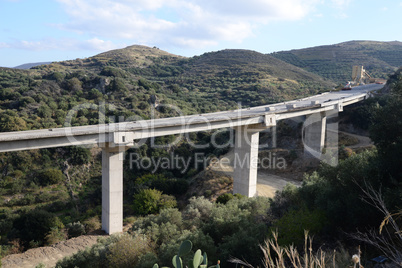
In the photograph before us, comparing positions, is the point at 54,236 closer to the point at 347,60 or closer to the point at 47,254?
the point at 47,254

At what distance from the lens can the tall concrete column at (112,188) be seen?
19.8 metres

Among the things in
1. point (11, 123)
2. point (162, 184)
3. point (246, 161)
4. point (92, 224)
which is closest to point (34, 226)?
point (92, 224)

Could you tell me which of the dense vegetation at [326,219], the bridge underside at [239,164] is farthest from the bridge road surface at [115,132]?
the dense vegetation at [326,219]

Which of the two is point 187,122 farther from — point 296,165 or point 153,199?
point 296,165

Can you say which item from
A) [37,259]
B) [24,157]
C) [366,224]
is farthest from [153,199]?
[366,224]

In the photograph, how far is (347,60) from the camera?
98.9 m

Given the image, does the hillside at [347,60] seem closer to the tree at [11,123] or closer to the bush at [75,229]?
the tree at [11,123]

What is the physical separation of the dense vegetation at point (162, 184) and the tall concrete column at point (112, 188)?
212 centimetres

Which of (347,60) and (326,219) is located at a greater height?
(347,60)

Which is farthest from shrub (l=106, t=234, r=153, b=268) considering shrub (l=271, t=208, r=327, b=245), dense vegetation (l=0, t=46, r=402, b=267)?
shrub (l=271, t=208, r=327, b=245)

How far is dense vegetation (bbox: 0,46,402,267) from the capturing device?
36.7 feet

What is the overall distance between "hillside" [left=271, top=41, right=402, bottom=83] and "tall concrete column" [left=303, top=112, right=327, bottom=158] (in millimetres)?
53391

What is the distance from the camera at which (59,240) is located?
771 inches

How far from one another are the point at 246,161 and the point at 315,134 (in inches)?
537
